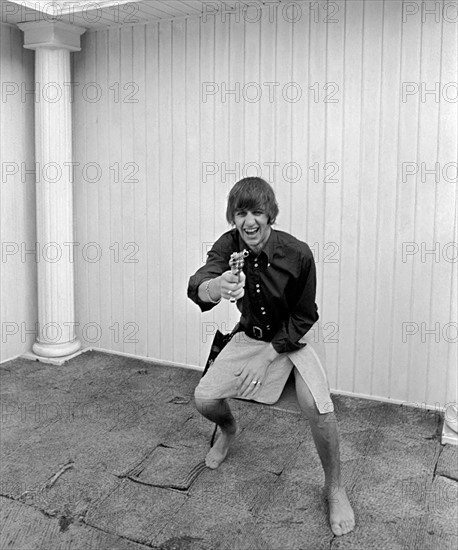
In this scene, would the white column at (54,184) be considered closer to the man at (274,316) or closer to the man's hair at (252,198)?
the man at (274,316)

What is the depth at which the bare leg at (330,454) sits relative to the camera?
2910 mm

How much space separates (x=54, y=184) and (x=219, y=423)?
2.66 m

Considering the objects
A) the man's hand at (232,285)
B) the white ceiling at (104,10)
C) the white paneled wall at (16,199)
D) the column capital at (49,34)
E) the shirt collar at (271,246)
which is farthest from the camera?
the white paneled wall at (16,199)

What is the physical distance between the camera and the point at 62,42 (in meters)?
4.93

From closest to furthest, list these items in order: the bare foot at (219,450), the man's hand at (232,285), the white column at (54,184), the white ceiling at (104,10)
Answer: the man's hand at (232,285) < the bare foot at (219,450) < the white ceiling at (104,10) < the white column at (54,184)

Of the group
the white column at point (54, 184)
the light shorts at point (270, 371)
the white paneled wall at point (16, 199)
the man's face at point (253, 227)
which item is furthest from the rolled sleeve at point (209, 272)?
the white paneled wall at point (16, 199)

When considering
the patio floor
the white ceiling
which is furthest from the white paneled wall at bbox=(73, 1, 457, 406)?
the patio floor

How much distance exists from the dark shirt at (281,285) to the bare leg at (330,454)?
0.72ft

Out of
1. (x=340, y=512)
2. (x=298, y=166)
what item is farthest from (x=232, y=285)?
(x=298, y=166)

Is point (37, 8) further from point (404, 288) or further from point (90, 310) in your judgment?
point (404, 288)

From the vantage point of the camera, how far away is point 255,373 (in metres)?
3.01

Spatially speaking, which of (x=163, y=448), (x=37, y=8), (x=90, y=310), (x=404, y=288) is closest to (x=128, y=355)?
(x=90, y=310)

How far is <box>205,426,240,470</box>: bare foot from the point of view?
3473 millimetres

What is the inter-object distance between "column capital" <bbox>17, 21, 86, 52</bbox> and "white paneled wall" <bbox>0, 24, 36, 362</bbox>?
0.21m
